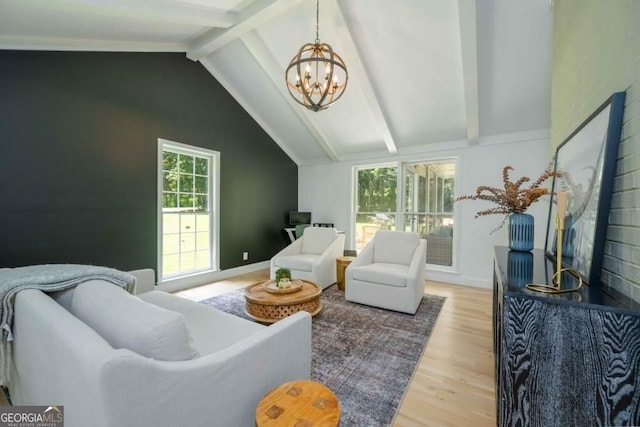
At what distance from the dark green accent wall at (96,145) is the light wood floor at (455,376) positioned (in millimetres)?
3380

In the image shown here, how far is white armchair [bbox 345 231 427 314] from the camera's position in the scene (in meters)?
2.92

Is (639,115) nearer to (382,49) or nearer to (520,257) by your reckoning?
(520,257)

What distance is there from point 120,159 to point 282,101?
98.6 inches

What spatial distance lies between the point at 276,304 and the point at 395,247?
70.8 inches

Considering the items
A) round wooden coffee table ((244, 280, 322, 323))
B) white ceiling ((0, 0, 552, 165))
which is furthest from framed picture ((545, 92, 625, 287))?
round wooden coffee table ((244, 280, 322, 323))

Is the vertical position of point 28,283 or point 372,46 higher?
point 372,46

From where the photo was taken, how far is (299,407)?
39.2 inches

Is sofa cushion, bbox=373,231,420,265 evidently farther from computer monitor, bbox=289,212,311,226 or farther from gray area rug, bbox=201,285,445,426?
computer monitor, bbox=289,212,311,226

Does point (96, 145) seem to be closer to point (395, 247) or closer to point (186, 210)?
point (186, 210)

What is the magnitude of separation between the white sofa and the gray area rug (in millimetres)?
494

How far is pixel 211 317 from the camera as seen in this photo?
180 cm

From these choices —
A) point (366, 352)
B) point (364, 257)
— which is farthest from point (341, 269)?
point (366, 352)

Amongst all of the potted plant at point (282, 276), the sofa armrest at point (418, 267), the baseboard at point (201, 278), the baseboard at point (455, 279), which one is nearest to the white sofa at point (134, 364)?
the potted plant at point (282, 276)

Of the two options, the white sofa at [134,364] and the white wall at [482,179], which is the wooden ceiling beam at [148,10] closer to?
the white sofa at [134,364]
